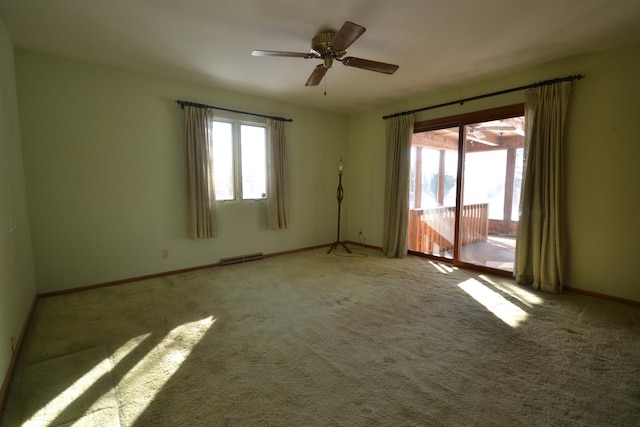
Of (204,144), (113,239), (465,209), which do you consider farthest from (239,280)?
(465,209)

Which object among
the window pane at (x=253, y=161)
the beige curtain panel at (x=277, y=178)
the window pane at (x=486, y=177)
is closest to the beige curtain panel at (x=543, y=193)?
the window pane at (x=486, y=177)

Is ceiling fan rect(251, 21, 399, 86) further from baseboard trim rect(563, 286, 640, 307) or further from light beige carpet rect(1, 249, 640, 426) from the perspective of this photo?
baseboard trim rect(563, 286, 640, 307)

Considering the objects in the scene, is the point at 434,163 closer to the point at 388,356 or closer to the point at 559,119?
the point at 559,119

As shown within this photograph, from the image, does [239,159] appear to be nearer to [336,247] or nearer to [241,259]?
[241,259]

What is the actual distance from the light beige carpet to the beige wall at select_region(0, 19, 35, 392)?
0.79 ft

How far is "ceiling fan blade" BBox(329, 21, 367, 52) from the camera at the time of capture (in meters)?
2.03

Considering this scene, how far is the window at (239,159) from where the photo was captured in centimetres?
421

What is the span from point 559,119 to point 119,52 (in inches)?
190

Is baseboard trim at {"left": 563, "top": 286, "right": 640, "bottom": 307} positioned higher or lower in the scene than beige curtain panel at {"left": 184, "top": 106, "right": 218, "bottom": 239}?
lower

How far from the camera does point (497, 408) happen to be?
155 cm

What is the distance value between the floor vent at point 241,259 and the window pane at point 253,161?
3.06 ft

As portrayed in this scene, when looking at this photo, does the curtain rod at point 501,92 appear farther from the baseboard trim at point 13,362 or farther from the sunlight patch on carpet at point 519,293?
the baseboard trim at point 13,362

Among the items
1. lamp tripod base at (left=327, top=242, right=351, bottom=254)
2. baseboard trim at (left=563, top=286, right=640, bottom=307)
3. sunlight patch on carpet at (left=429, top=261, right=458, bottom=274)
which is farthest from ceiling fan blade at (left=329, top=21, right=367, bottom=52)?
baseboard trim at (left=563, top=286, right=640, bottom=307)

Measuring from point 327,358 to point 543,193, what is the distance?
3113 mm
